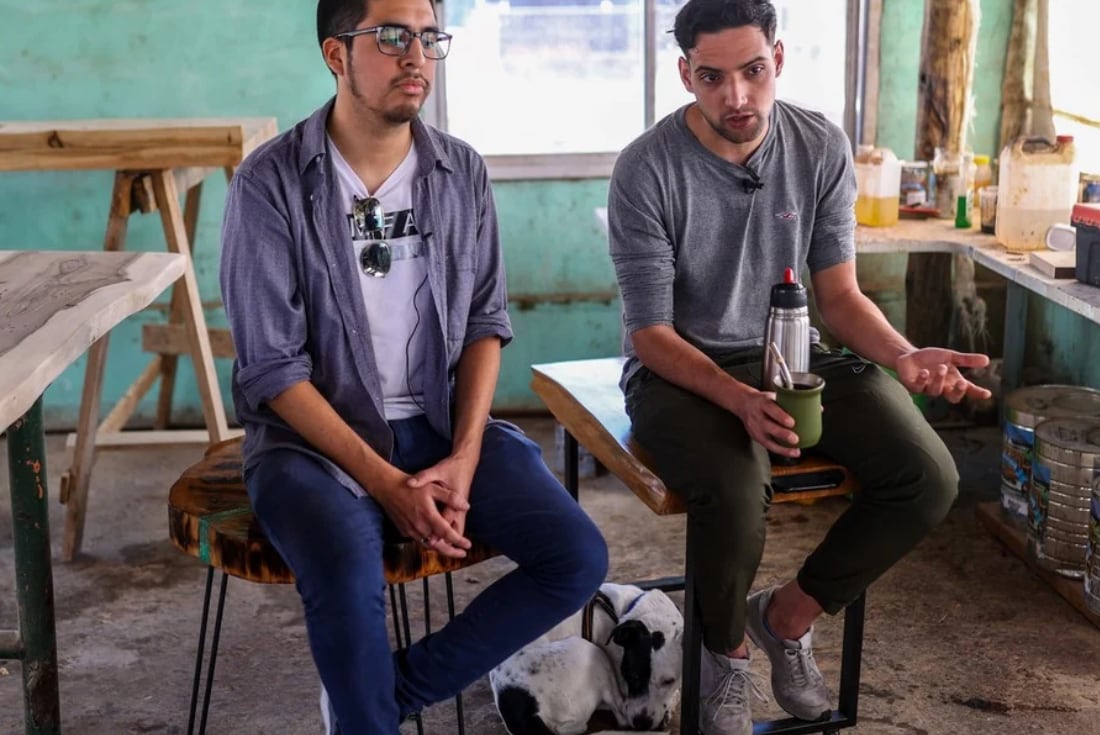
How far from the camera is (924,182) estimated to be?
3924 millimetres

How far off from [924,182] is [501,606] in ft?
7.55

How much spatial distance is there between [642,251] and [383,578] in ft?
2.72

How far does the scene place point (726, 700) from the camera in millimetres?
2438

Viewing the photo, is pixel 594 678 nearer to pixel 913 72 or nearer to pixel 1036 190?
pixel 1036 190

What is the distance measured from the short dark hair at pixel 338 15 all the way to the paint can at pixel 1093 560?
1873 mm

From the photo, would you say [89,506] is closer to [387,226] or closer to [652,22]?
[387,226]

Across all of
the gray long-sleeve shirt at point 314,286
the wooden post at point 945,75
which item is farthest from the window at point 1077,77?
the gray long-sleeve shirt at point 314,286

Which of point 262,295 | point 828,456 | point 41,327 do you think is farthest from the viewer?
point 828,456

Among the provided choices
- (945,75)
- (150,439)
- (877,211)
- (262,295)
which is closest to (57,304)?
(262,295)

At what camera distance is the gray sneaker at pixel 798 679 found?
8.26ft

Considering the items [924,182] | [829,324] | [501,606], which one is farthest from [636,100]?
[501,606]

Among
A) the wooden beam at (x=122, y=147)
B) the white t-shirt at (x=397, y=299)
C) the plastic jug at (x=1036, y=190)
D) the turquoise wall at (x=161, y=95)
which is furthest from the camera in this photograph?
the turquoise wall at (x=161, y=95)

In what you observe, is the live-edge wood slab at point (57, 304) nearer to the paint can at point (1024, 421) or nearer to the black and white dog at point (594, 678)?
the black and white dog at point (594, 678)

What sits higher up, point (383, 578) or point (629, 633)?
point (383, 578)
